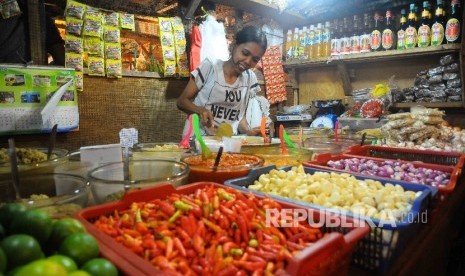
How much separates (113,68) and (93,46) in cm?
26

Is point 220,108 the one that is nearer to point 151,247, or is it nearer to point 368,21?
point 151,247

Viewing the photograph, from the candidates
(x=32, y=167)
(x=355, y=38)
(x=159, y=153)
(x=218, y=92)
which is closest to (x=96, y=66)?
(x=218, y=92)

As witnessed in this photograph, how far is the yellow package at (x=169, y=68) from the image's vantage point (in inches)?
133

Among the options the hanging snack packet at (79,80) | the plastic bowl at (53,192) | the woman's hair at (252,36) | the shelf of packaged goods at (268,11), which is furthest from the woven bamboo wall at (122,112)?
the plastic bowl at (53,192)

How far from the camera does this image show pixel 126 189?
2.92 feet

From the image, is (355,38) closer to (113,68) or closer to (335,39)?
(335,39)

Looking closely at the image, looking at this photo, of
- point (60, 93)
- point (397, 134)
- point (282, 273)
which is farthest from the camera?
point (60, 93)

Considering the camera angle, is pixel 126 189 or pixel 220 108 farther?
pixel 220 108

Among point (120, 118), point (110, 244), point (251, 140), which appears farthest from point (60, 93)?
point (110, 244)

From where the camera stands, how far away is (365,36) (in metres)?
3.88

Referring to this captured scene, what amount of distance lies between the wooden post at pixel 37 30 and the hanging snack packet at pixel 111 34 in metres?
0.51

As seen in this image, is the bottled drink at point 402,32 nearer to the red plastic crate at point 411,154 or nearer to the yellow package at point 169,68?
the red plastic crate at point 411,154

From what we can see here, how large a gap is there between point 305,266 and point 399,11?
4.19 meters

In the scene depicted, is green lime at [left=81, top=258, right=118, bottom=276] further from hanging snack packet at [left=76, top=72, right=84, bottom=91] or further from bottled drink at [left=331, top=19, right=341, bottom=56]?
bottled drink at [left=331, top=19, right=341, bottom=56]
